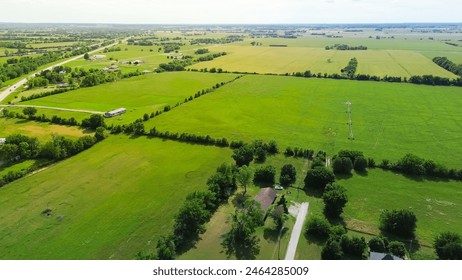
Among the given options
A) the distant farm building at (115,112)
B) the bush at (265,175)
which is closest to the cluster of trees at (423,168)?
the bush at (265,175)

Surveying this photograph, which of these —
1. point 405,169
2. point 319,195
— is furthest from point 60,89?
point 405,169

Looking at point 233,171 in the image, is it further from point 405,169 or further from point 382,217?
point 405,169

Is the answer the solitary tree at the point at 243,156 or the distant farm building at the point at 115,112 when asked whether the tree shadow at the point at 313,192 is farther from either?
the distant farm building at the point at 115,112

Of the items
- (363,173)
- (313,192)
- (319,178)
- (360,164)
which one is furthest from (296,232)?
(360,164)

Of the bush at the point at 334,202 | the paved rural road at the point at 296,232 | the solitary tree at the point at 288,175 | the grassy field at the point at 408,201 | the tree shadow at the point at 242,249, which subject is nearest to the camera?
the tree shadow at the point at 242,249

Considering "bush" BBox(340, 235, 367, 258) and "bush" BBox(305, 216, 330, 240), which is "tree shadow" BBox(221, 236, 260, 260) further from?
"bush" BBox(340, 235, 367, 258)

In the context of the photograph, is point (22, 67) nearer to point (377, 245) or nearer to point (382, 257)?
point (377, 245)
